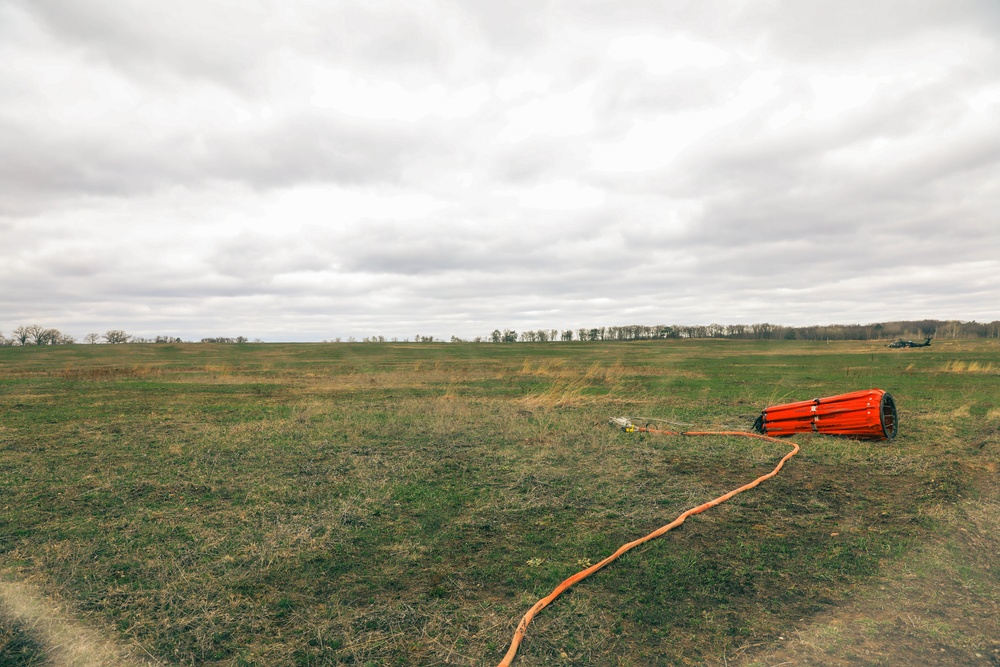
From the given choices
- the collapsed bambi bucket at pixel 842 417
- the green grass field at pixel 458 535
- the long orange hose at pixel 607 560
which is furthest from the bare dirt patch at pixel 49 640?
the collapsed bambi bucket at pixel 842 417

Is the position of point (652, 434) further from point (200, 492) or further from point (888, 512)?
point (200, 492)

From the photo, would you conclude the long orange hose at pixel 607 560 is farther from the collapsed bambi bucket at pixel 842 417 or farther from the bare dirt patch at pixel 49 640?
the bare dirt patch at pixel 49 640

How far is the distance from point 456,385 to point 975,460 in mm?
18557

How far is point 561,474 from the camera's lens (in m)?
8.85

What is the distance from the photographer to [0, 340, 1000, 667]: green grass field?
13.5ft

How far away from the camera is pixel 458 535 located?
20.6 ft

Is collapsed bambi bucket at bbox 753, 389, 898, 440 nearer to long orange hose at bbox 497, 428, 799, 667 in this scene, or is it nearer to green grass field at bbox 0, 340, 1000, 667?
green grass field at bbox 0, 340, 1000, 667

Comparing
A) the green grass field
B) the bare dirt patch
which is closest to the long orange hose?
the green grass field

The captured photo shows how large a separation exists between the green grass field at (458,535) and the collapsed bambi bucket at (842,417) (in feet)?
1.19

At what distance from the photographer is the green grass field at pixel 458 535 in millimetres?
4117

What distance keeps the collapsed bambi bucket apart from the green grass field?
364 millimetres

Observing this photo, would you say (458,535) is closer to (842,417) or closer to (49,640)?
(49,640)

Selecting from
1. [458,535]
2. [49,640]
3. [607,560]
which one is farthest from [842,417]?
[49,640]

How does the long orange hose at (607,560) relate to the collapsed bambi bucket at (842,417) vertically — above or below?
below
